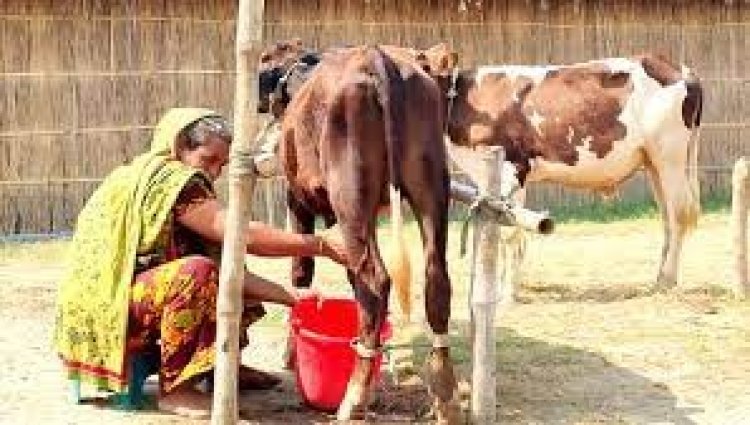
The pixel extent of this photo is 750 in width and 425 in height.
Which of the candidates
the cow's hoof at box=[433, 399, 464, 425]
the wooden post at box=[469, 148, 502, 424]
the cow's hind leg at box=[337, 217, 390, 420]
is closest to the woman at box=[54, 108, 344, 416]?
the cow's hind leg at box=[337, 217, 390, 420]

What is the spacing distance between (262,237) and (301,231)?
4.93 feet

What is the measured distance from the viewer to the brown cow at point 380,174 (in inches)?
234

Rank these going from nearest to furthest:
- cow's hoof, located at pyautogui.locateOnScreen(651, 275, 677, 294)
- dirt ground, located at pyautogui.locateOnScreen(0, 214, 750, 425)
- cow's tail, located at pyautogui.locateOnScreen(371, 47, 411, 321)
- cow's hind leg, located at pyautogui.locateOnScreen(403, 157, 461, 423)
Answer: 1. cow's hind leg, located at pyautogui.locateOnScreen(403, 157, 461, 423)
2. cow's tail, located at pyautogui.locateOnScreen(371, 47, 411, 321)
3. dirt ground, located at pyautogui.locateOnScreen(0, 214, 750, 425)
4. cow's hoof, located at pyautogui.locateOnScreen(651, 275, 677, 294)

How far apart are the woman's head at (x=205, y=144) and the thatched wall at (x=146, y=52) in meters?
7.60

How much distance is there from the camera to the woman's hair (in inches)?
248

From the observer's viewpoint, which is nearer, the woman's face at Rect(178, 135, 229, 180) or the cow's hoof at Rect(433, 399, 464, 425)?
the cow's hoof at Rect(433, 399, 464, 425)

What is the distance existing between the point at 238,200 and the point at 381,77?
1169 mm

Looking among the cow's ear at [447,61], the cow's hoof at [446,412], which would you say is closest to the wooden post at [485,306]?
the cow's hoof at [446,412]

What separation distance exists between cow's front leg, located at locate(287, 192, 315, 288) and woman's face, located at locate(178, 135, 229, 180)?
1.12 metres

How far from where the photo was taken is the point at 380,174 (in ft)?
20.0

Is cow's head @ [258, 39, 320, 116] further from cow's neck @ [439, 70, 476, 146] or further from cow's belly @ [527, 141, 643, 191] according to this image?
cow's belly @ [527, 141, 643, 191]

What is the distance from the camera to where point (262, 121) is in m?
8.88

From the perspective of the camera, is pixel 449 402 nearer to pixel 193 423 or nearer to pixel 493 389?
pixel 493 389

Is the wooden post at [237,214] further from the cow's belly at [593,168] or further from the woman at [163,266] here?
the cow's belly at [593,168]
